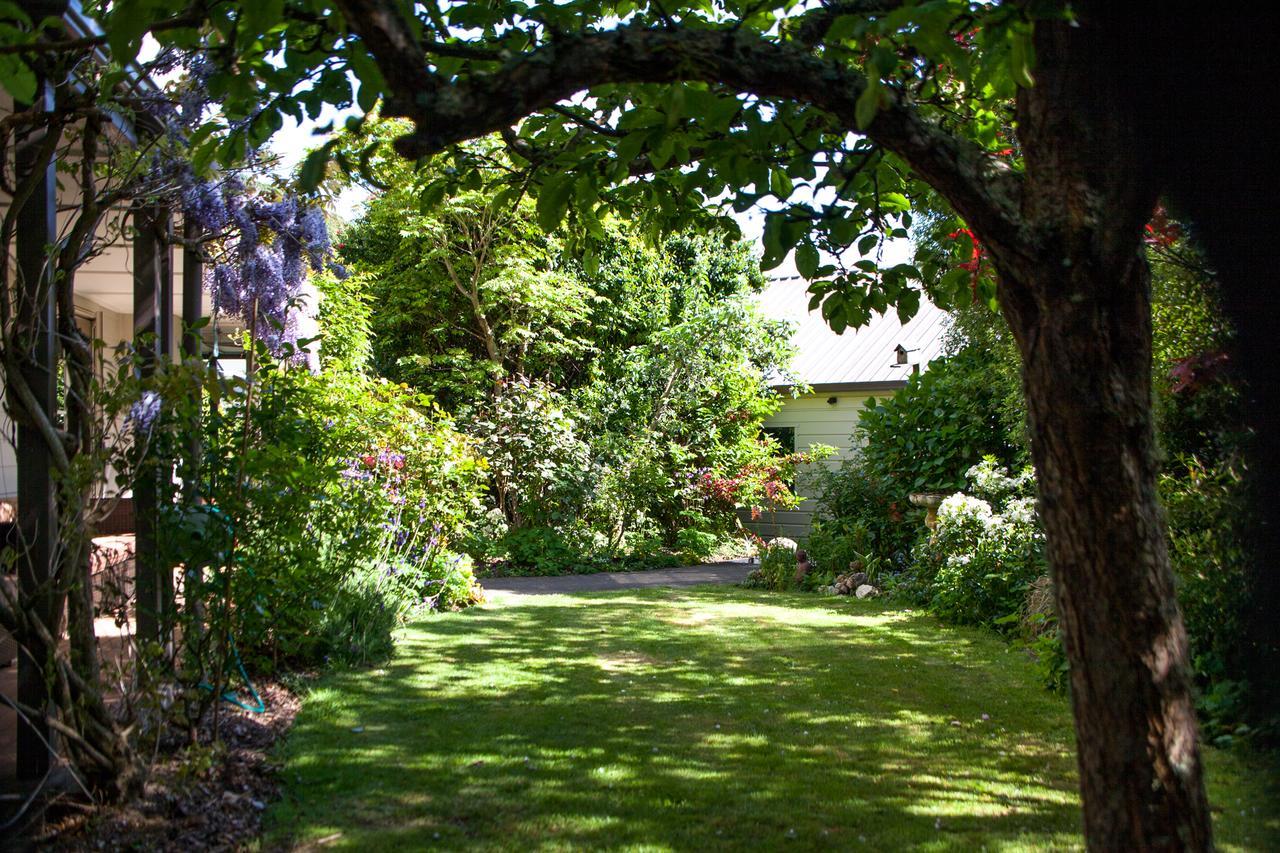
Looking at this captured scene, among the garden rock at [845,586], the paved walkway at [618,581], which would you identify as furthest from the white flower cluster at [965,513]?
the paved walkway at [618,581]

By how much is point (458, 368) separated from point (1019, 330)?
42.7 feet

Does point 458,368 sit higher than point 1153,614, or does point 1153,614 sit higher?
point 458,368

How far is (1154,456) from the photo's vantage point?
1.97 meters

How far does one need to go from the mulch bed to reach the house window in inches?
508

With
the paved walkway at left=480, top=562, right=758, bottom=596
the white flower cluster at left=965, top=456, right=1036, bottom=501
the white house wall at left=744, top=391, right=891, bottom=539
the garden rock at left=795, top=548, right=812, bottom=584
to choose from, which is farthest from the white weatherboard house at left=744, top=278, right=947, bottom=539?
the white flower cluster at left=965, top=456, right=1036, bottom=501

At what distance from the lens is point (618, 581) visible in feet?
37.5

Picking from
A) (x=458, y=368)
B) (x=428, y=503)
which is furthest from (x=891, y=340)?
(x=428, y=503)

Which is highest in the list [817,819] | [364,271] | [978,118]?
[364,271]

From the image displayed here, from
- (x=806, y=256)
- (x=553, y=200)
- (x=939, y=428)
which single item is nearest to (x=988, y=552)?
(x=939, y=428)

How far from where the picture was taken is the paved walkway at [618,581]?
10.6m

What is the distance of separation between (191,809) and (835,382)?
43.6 ft

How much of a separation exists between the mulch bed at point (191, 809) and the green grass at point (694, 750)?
133mm

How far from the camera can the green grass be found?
135 inches

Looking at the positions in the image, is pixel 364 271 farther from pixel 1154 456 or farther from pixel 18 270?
pixel 1154 456
